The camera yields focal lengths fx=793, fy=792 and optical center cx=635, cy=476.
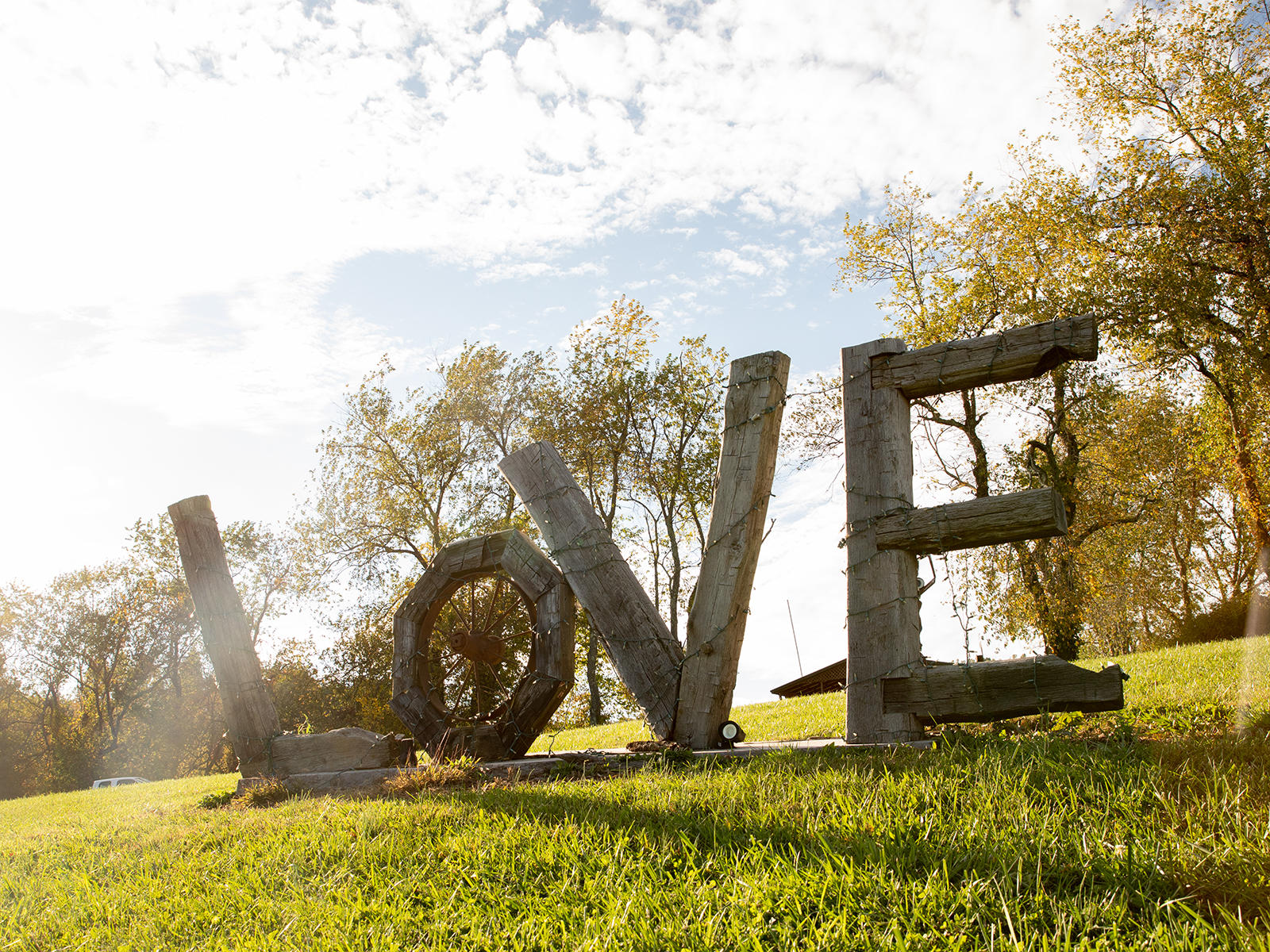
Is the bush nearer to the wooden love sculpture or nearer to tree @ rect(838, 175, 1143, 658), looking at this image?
tree @ rect(838, 175, 1143, 658)

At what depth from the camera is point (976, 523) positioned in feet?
18.1

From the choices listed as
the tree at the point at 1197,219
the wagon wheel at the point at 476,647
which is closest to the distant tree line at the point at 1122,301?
the tree at the point at 1197,219

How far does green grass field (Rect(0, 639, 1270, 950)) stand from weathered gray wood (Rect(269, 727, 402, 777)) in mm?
2174

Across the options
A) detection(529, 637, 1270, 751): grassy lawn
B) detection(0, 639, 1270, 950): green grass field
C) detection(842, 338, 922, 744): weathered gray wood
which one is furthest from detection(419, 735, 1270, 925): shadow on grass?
detection(529, 637, 1270, 751): grassy lawn

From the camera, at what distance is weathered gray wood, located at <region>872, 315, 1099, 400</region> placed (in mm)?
5625

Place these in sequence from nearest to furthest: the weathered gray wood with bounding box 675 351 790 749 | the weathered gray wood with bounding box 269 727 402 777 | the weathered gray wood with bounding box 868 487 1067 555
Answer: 1. the weathered gray wood with bounding box 868 487 1067 555
2. the weathered gray wood with bounding box 675 351 790 749
3. the weathered gray wood with bounding box 269 727 402 777

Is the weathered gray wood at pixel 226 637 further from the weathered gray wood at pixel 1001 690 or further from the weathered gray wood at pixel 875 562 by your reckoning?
the weathered gray wood at pixel 1001 690

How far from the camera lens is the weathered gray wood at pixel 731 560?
6516 millimetres

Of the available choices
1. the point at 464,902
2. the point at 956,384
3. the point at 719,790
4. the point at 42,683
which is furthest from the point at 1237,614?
the point at 42,683

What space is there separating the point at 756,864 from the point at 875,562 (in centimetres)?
351

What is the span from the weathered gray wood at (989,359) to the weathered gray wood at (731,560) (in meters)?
0.98

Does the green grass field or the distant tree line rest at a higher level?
the distant tree line

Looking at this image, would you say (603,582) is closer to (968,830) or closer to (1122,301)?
(968,830)

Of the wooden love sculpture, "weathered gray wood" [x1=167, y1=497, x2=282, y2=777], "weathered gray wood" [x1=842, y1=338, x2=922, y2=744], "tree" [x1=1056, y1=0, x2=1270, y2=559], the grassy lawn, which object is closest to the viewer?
the wooden love sculpture
